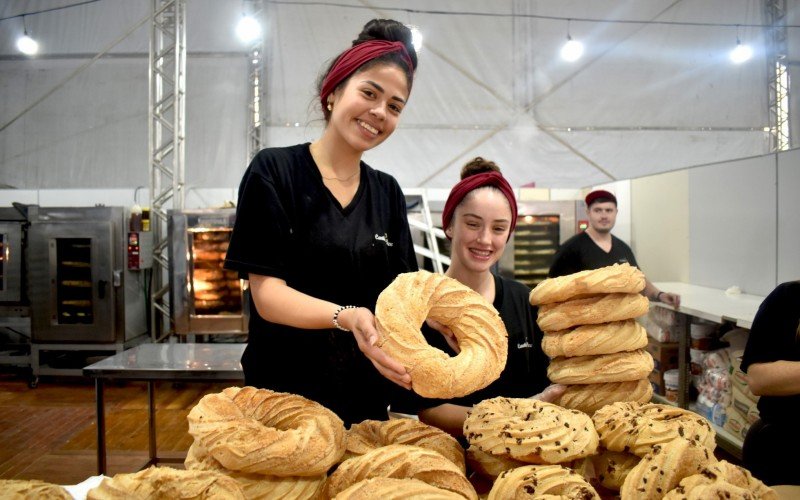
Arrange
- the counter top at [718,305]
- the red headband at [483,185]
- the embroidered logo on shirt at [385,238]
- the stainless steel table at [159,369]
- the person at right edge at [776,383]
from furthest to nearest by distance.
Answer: the counter top at [718,305] < the stainless steel table at [159,369] < the person at right edge at [776,383] < the red headband at [483,185] < the embroidered logo on shirt at [385,238]

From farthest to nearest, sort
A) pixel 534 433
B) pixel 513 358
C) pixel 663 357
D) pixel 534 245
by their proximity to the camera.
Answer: pixel 534 245 < pixel 663 357 < pixel 513 358 < pixel 534 433

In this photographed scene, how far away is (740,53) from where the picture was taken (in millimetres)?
8234

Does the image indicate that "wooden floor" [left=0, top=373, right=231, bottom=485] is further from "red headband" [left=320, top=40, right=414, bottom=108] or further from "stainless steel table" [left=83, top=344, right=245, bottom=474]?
"red headband" [left=320, top=40, right=414, bottom=108]

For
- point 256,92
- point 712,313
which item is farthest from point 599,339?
point 256,92

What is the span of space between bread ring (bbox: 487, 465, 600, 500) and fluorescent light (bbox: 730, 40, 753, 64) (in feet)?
32.3

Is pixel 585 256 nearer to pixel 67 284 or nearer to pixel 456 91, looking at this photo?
pixel 456 91

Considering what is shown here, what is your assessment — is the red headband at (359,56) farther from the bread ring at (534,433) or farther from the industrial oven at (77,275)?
the industrial oven at (77,275)

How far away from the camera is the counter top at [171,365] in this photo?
120 inches

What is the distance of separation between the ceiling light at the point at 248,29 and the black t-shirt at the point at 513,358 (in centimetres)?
680

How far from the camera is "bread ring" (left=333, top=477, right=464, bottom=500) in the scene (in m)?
0.84

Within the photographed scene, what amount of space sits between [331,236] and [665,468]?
3.34 feet

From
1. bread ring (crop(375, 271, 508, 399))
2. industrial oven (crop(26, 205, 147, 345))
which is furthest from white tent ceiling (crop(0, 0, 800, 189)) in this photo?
bread ring (crop(375, 271, 508, 399))

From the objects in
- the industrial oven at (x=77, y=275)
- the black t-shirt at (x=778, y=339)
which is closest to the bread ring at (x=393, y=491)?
the black t-shirt at (x=778, y=339)

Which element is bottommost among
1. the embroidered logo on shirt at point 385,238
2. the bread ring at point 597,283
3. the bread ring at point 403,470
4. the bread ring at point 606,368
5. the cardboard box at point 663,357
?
the cardboard box at point 663,357
